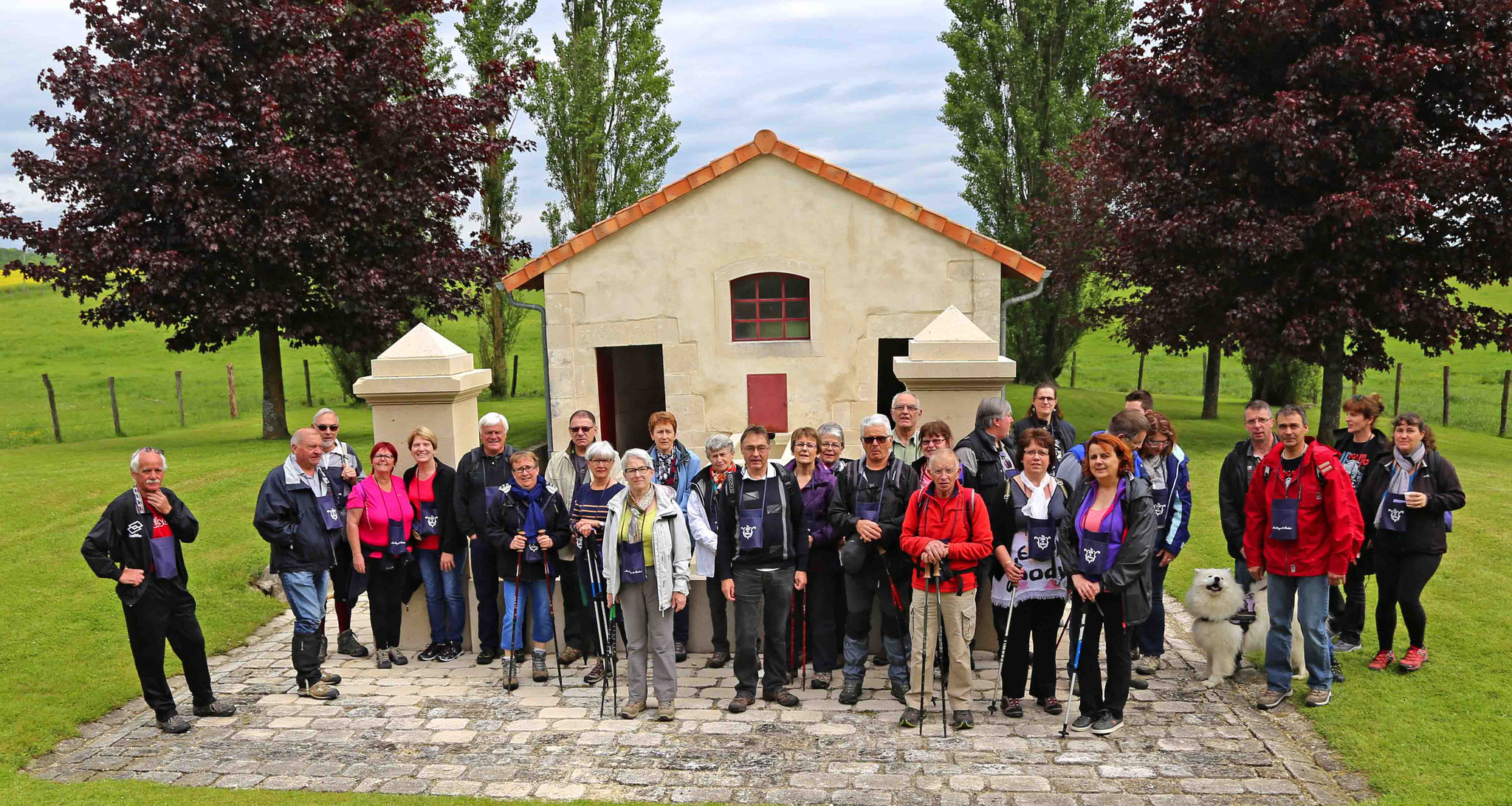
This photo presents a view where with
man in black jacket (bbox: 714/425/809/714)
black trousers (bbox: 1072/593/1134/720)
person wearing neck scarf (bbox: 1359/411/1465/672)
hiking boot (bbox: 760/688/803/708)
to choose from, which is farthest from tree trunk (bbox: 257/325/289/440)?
person wearing neck scarf (bbox: 1359/411/1465/672)

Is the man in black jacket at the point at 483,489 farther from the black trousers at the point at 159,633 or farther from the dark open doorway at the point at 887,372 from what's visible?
the dark open doorway at the point at 887,372

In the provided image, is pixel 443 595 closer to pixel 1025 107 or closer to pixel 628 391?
pixel 628 391

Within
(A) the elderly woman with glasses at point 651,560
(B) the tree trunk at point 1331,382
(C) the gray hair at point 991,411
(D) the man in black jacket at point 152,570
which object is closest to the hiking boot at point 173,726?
(D) the man in black jacket at point 152,570

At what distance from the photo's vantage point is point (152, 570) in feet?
20.8

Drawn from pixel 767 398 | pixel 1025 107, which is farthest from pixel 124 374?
pixel 1025 107

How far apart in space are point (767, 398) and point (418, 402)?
23.4 feet

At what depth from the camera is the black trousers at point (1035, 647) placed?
21.1 ft

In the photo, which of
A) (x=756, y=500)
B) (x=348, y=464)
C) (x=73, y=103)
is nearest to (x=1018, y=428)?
(x=756, y=500)

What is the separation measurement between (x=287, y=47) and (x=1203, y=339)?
16.1 metres

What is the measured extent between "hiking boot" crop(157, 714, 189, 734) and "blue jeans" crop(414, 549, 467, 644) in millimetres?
1816

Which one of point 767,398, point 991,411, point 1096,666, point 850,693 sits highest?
point 991,411

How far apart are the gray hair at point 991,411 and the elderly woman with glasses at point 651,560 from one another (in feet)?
6.96

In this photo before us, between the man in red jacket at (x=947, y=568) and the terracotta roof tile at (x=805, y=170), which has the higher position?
the terracotta roof tile at (x=805, y=170)

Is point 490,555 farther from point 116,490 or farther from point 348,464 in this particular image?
point 116,490
